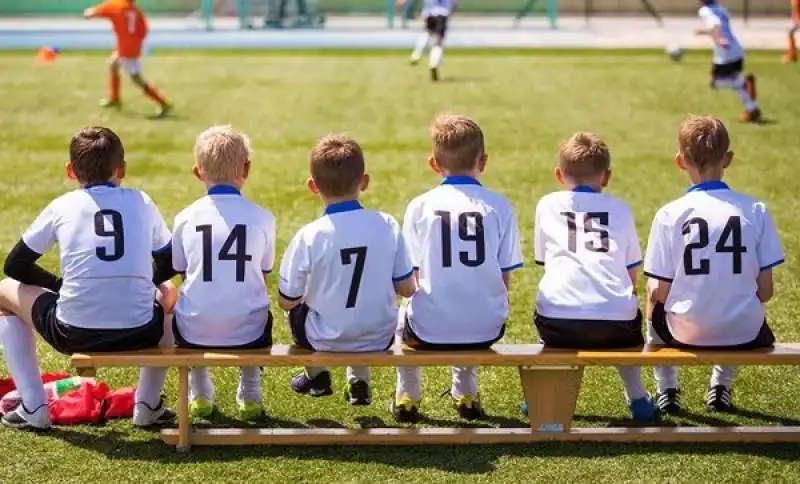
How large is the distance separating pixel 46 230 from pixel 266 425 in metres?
1.34

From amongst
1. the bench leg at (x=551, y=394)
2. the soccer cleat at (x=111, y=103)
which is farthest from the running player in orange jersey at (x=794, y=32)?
the bench leg at (x=551, y=394)

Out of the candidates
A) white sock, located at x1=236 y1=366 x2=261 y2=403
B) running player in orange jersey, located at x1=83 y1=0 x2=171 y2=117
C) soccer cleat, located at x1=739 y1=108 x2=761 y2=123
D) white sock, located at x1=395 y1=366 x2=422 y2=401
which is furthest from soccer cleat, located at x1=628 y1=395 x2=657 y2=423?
running player in orange jersey, located at x1=83 y1=0 x2=171 y2=117

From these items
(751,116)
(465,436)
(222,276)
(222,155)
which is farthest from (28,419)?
(751,116)

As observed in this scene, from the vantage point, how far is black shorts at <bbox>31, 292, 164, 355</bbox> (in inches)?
218

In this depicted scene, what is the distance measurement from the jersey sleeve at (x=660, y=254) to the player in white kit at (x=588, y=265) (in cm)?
11

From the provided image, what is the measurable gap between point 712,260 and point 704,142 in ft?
1.79

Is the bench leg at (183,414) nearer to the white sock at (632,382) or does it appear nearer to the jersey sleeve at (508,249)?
the jersey sleeve at (508,249)

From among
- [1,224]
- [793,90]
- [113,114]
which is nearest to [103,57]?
[113,114]

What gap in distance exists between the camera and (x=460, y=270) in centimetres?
561

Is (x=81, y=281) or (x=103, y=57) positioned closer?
(x=81, y=281)

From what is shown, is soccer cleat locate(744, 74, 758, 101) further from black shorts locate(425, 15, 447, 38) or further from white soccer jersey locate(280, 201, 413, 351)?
white soccer jersey locate(280, 201, 413, 351)

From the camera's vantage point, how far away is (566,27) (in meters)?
35.1

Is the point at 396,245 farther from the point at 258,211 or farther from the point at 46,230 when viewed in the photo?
the point at 46,230

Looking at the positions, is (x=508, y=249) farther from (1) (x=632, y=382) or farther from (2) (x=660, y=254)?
(1) (x=632, y=382)
